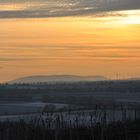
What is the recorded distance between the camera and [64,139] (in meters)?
36.4

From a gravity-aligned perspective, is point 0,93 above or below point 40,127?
below

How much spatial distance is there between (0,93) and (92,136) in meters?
68.8

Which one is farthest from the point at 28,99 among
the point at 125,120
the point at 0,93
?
the point at 125,120

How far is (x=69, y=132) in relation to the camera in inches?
1446

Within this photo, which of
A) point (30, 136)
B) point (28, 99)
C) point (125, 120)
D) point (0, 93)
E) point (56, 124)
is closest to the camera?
point (30, 136)

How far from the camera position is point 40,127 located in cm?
3766

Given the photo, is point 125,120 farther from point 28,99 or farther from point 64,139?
point 28,99

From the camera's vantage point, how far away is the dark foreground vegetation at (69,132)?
119 ft

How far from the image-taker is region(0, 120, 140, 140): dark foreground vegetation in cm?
3631

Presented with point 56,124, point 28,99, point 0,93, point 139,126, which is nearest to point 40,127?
point 56,124

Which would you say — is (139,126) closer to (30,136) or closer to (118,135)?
(118,135)

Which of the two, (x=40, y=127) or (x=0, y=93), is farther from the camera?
(x=0, y=93)

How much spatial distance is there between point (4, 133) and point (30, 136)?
1.25 meters

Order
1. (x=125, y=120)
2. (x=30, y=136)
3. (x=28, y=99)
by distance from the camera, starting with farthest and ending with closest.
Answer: (x=28, y=99)
(x=125, y=120)
(x=30, y=136)
